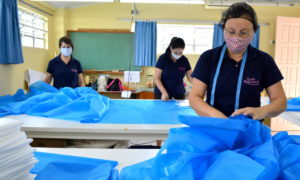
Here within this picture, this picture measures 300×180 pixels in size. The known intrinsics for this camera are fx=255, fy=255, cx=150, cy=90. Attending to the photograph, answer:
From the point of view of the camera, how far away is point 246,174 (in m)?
0.64

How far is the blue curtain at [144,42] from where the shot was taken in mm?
5605

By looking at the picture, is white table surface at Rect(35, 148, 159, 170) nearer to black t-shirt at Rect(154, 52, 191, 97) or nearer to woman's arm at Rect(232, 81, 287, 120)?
woman's arm at Rect(232, 81, 287, 120)

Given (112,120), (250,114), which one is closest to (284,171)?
(250,114)

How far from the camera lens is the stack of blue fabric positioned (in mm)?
668

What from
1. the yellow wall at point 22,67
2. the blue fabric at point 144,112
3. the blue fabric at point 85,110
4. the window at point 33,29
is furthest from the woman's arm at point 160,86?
the window at point 33,29

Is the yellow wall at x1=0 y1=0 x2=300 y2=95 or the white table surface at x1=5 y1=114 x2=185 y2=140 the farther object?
the yellow wall at x1=0 y1=0 x2=300 y2=95

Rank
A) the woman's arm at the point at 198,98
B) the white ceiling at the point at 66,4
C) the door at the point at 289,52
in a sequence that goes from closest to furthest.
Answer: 1. the woman's arm at the point at 198,98
2. the white ceiling at the point at 66,4
3. the door at the point at 289,52

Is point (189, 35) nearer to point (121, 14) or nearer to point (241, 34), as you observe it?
point (121, 14)

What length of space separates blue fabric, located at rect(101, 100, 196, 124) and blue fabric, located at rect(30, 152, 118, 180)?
89 cm

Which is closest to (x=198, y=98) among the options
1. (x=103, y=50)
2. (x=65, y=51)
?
(x=65, y=51)

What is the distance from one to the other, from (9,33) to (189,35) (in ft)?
12.7

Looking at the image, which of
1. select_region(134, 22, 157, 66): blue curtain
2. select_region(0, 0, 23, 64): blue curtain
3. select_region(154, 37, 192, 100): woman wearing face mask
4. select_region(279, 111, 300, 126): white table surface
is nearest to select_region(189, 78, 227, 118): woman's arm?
select_region(279, 111, 300, 126): white table surface

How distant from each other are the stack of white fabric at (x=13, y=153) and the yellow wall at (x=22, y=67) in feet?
10.3

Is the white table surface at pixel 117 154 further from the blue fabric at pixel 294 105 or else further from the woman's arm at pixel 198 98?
the blue fabric at pixel 294 105
